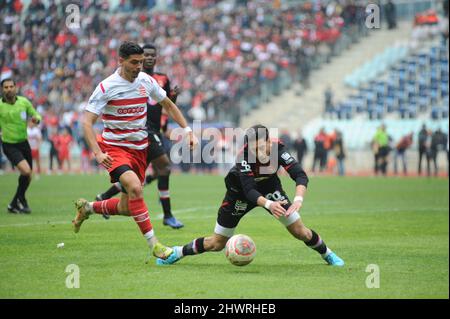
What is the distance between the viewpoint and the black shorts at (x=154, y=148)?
14.8m

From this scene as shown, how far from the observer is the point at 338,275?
33.4 feet

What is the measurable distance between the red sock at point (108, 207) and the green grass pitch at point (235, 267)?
22.0 inches

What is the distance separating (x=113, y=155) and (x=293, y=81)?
1353 inches

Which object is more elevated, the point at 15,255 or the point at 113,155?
the point at 113,155

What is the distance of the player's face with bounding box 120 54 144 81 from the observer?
11.0 m

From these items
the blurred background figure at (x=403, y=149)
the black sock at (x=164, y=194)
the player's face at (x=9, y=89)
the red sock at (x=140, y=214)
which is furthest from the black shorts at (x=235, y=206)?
the blurred background figure at (x=403, y=149)

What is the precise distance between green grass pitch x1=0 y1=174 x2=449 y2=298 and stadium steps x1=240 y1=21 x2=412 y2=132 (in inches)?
845

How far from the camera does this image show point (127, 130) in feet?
37.5

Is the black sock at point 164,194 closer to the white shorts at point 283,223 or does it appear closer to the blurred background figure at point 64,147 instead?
the white shorts at point 283,223

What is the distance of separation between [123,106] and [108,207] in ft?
4.60

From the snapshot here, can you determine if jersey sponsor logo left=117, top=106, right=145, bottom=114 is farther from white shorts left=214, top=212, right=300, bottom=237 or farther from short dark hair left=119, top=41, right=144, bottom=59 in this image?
white shorts left=214, top=212, right=300, bottom=237

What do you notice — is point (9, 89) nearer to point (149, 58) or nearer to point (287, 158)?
point (149, 58)

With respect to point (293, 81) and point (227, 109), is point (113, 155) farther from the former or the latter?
point (293, 81)
